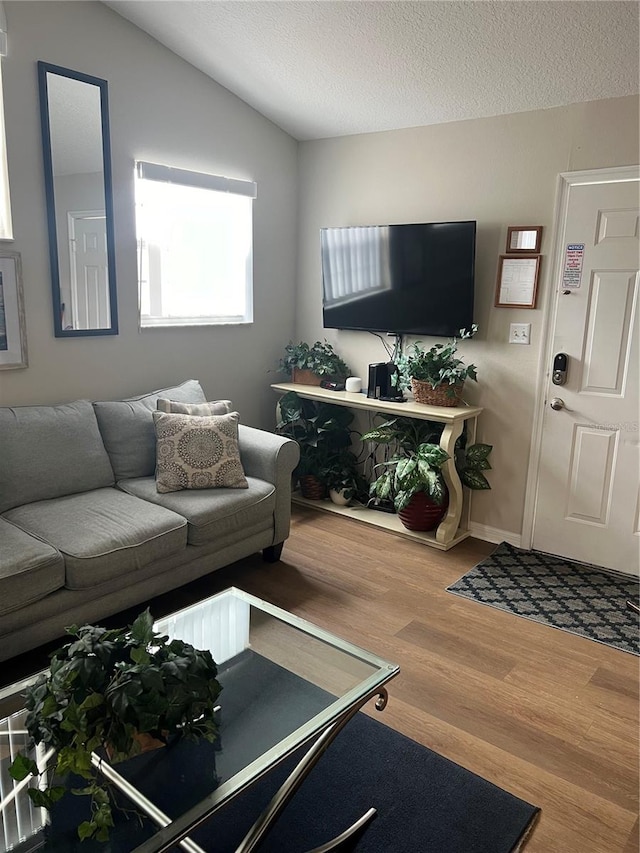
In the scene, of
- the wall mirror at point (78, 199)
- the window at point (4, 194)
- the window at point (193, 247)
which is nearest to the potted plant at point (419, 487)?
the window at point (193, 247)

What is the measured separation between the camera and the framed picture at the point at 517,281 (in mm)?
3357

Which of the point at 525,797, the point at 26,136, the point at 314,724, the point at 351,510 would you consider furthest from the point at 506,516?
the point at 26,136

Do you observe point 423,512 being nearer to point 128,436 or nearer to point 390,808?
point 128,436

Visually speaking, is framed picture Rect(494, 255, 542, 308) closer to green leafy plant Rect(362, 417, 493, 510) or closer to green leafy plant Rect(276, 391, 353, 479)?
green leafy plant Rect(362, 417, 493, 510)

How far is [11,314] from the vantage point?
2.96m

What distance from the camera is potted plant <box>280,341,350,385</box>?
13.7 ft

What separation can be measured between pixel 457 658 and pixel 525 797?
69 centimetres

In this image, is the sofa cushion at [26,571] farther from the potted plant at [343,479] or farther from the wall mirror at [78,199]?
the potted plant at [343,479]

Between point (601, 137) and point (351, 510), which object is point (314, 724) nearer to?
point (351, 510)

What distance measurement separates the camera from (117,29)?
3.17 metres

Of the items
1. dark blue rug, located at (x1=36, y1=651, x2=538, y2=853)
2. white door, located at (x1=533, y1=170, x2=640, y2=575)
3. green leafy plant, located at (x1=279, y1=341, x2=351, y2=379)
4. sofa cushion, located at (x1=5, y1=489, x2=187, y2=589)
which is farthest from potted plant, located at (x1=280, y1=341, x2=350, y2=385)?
dark blue rug, located at (x1=36, y1=651, x2=538, y2=853)

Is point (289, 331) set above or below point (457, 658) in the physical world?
above

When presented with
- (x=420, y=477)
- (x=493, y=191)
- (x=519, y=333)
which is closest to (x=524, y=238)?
(x=493, y=191)

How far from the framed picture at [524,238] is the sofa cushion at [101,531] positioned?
2.17m
